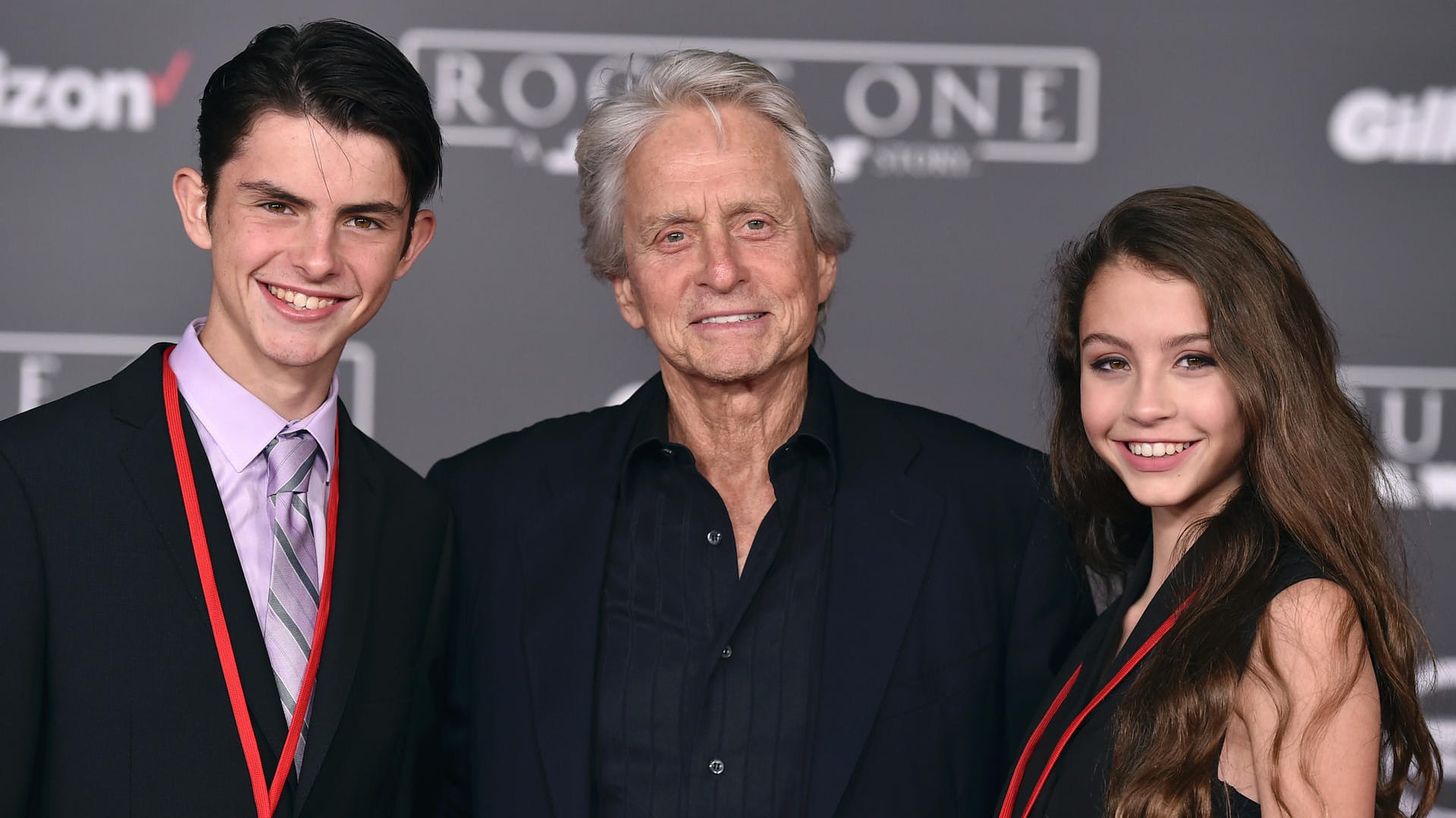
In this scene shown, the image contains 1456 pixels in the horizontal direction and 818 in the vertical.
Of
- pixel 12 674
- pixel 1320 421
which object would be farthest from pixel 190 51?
pixel 1320 421

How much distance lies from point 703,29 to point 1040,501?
1.70 metres

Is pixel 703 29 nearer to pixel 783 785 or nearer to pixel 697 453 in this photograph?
pixel 697 453

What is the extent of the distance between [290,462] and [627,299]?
76 centimetres

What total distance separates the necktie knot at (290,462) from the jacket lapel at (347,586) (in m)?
0.07

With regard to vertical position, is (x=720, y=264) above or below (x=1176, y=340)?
above

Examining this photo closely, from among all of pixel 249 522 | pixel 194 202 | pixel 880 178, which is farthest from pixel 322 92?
pixel 880 178

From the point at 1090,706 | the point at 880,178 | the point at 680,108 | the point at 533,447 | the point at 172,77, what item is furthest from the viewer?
the point at 880,178

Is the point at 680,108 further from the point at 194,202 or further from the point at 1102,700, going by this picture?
the point at 1102,700

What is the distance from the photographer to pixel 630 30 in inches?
150

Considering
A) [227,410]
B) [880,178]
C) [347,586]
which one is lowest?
[347,586]

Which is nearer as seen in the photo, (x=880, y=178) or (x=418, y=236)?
(x=418, y=236)

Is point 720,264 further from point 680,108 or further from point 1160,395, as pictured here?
point 1160,395

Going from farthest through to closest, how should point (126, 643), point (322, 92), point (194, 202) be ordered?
1. point (194, 202)
2. point (322, 92)
3. point (126, 643)

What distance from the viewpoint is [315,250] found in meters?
2.26
